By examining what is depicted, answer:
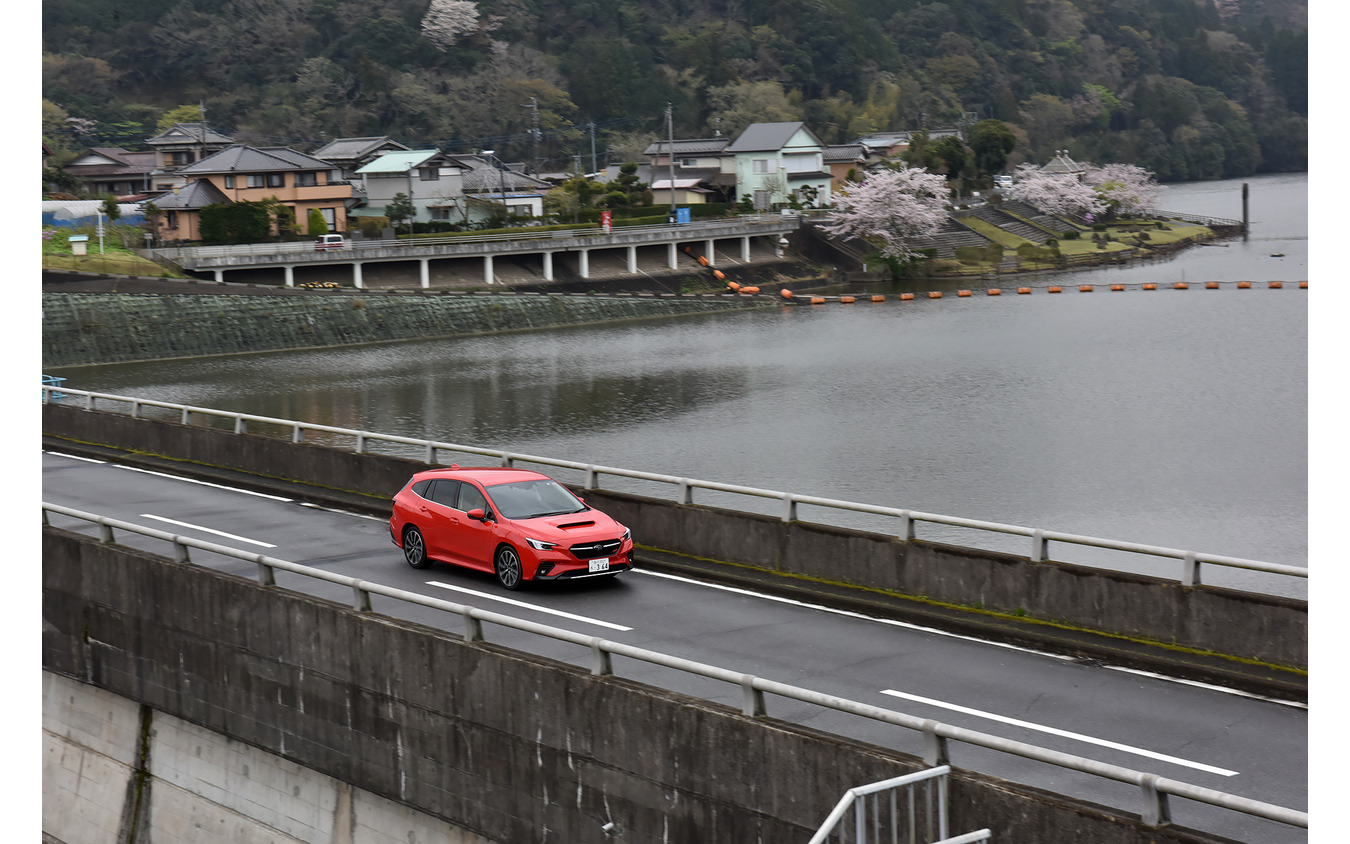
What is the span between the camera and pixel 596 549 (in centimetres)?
1806

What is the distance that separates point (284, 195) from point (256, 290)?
25078 mm

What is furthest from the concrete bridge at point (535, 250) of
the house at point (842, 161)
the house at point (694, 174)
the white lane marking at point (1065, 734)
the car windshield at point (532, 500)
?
the white lane marking at point (1065, 734)

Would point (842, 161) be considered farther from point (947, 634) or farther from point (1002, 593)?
point (947, 634)

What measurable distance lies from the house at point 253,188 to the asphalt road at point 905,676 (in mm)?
72431

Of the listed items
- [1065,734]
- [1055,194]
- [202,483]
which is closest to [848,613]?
[1065,734]

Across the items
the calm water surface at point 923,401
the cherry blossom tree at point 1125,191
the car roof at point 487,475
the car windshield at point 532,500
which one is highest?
the cherry blossom tree at point 1125,191

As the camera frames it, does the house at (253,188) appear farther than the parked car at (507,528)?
Yes

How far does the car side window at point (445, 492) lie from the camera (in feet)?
63.3

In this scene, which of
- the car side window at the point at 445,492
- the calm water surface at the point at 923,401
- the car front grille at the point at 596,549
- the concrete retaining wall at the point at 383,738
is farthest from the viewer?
the calm water surface at the point at 923,401

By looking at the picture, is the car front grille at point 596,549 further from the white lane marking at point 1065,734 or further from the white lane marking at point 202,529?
the white lane marking at point 202,529

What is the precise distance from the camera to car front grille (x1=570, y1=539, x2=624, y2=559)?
17922 millimetres

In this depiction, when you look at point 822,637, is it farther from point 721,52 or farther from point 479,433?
point 721,52

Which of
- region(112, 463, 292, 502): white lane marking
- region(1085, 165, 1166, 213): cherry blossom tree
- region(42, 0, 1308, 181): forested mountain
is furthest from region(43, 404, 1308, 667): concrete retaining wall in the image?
region(1085, 165, 1166, 213): cherry blossom tree

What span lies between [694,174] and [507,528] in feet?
375
